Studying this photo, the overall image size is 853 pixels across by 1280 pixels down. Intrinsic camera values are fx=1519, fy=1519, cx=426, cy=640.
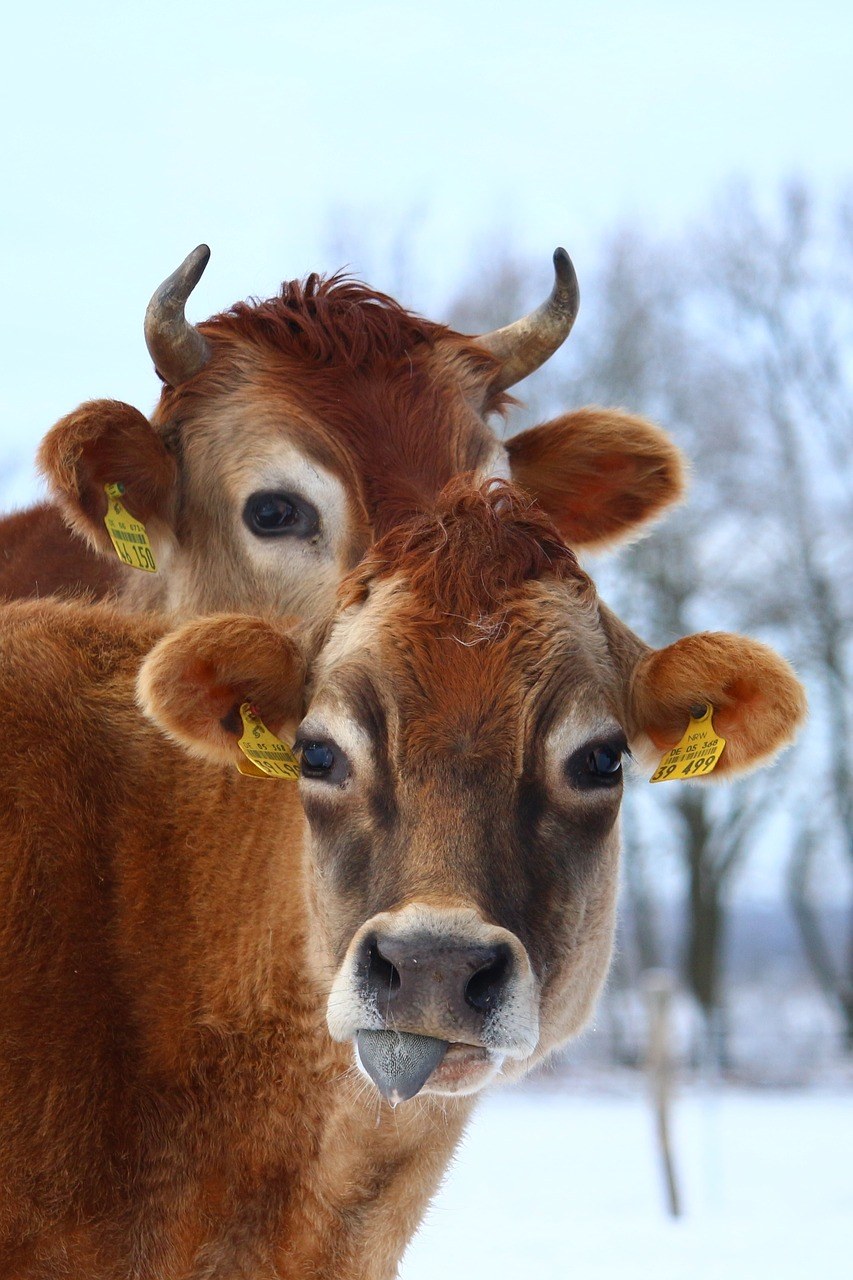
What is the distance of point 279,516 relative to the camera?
19.3 feet

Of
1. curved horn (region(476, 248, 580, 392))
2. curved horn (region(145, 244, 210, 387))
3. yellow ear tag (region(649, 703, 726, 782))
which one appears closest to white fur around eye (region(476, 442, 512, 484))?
curved horn (region(476, 248, 580, 392))

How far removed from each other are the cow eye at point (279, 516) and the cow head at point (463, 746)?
192cm

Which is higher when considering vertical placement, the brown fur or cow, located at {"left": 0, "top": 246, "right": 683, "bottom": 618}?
cow, located at {"left": 0, "top": 246, "right": 683, "bottom": 618}

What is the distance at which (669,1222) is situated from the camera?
1138 cm

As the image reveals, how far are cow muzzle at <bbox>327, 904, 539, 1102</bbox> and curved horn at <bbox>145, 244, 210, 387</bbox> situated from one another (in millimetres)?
3375

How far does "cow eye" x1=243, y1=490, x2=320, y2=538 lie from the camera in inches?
228

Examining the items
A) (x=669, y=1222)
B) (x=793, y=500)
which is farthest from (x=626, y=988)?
(x=669, y=1222)

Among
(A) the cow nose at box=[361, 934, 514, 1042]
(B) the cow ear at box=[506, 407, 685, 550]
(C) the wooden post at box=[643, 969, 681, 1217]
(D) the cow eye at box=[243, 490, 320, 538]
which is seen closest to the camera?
(A) the cow nose at box=[361, 934, 514, 1042]

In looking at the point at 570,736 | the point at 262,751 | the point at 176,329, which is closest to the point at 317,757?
the point at 262,751

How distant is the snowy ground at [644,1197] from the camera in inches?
372

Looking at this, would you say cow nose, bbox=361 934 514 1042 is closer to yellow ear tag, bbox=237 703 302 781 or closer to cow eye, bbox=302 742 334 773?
cow eye, bbox=302 742 334 773

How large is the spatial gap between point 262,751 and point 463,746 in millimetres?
637

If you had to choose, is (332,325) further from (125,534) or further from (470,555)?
(470,555)

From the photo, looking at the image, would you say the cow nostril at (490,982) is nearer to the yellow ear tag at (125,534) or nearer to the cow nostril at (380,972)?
the cow nostril at (380,972)
